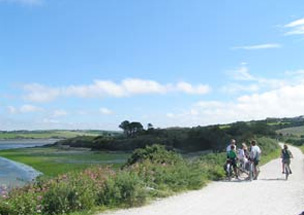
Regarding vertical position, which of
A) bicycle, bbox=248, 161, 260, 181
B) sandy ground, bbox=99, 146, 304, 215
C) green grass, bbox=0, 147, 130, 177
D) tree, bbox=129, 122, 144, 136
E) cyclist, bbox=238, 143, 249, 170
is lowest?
green grass, bbox=0, 147, 130, 177

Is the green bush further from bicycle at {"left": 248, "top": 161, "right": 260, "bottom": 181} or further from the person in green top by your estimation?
bicycle at {"left": 248, "top": 161, "right": 260, "bottom": 181}

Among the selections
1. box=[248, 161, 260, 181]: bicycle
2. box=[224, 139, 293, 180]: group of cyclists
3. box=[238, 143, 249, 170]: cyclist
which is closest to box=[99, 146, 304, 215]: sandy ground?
box=[248, 161, 260, 181]: bicycle

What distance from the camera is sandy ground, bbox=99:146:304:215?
1419cm

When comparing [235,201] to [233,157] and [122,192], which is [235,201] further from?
[233,157]

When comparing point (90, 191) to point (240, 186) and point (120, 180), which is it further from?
point (240, 186)

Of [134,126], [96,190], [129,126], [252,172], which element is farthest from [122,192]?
[129,126]

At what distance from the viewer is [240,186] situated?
2081 centimetres

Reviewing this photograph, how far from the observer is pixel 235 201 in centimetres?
1625

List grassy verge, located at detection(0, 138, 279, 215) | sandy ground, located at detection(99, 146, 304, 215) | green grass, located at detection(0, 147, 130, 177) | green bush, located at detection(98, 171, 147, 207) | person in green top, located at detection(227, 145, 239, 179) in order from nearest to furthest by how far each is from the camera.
Answer: grassy verge, located at detection(0, 138, 279, 215)
sandy ground, located at detection(99, 146, 304, 215)
green bush, located at detection(98, 171, 147, 207)
person in green top, located at detection(227, 145, 239, 179)
green grass, located at detection(0, 147, 130, 177)

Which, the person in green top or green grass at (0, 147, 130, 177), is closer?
the person in green top

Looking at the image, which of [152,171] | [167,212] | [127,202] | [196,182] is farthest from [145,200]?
[196,182]

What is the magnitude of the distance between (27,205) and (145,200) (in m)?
4.08

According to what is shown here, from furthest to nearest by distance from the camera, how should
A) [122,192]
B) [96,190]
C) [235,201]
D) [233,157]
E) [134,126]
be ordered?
[134,126], [233,157], [235,201], [122,192], [96,190]

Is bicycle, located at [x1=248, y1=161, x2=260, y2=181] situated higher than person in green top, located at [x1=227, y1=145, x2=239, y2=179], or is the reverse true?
person in green top, located at [x1=227, y1=145, x2=239, y2=179]
